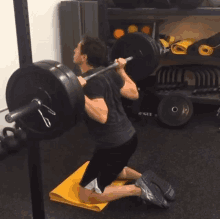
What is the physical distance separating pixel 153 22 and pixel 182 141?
140 centimetres

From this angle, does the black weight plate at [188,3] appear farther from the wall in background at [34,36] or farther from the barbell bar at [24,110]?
the barbell bar at [24,110]

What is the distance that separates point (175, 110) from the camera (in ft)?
11.1

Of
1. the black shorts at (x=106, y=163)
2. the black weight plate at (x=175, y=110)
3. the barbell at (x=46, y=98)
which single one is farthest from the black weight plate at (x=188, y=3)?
the barbell at (x=46, y=98)

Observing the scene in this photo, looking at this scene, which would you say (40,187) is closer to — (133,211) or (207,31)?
(133,211)

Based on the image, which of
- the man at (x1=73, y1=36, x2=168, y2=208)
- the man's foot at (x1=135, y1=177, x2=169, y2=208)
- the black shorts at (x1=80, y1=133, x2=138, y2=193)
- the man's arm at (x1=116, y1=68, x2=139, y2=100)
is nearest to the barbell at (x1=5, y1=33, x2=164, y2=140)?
the man at (x1=73, y1=36, x2=168, y2=208)

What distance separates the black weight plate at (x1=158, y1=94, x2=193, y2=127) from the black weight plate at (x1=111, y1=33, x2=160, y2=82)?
106 centimetres

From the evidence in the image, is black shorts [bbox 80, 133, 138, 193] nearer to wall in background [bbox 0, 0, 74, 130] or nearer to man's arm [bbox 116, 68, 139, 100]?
man's arm [bbox 116, 68, 139, 100]

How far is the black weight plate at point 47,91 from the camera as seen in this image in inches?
44.9

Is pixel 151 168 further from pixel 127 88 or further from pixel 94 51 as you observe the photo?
pixel 94 51

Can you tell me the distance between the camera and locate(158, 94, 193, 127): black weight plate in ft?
10.9

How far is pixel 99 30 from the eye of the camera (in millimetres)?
3480

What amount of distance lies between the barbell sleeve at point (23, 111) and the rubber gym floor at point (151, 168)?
102 cm

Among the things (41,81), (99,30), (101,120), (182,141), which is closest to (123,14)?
(99,30)

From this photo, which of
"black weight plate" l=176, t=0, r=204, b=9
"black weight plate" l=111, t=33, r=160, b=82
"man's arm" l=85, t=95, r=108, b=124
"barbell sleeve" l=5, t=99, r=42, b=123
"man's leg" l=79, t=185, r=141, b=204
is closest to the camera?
"barbell sleeve" l=5, t=99, r=42, b=123
